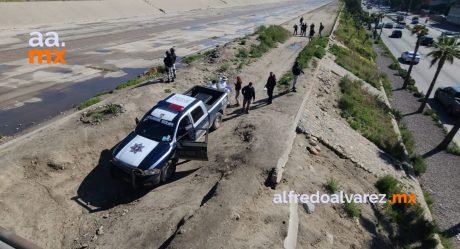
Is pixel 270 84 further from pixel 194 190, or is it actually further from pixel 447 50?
pixel 447 50

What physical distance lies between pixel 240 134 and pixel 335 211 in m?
5.25

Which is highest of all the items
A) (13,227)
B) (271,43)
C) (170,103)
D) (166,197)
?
(170,103)

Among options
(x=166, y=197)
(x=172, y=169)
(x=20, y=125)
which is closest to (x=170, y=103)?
(x=172, y=169)

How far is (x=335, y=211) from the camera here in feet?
39.0

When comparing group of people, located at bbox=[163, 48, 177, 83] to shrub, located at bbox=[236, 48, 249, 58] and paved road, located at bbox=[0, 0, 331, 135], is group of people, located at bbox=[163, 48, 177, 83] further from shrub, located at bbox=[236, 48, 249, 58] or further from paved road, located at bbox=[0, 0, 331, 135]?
shrub, located at bbox=[236, 48, 249, 58]

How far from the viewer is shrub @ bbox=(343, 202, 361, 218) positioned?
11984 millimetres

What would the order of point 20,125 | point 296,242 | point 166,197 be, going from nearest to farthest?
point 296,242, point 166,197, point 20,125

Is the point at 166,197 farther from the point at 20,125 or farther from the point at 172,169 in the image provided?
the point at 20,125

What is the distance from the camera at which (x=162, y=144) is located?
11.5 m

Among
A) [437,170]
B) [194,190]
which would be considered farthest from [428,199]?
[194,190]

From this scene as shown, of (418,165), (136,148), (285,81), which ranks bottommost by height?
(418,165)

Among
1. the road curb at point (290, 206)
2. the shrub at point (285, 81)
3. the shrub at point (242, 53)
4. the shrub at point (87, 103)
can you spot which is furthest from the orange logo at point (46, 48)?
the road curb at point (290, 206)

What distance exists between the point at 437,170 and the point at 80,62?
28.4 m

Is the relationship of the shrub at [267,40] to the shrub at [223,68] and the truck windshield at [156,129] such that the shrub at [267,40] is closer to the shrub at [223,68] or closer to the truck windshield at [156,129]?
the shrub at [223,68]
